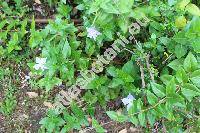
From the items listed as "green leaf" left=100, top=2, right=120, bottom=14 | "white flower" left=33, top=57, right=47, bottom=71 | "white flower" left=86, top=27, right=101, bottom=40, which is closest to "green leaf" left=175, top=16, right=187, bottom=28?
"green leaf" left=100, top=2, right=120, bottom=14

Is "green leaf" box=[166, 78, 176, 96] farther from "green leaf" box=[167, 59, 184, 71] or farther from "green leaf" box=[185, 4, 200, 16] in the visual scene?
"green leaf" box=[185, 4, 200, 16]

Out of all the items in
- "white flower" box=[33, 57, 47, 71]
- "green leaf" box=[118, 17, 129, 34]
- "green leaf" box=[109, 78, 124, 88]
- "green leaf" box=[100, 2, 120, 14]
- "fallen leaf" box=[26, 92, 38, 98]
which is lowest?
"fallen leaf" box=[26, 92, 38, 98]

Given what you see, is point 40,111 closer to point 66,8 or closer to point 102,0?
point 66,8

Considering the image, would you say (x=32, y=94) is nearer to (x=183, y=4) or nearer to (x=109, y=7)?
(x=109, y=7)

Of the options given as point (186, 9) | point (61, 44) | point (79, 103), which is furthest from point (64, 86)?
point (186, 9)

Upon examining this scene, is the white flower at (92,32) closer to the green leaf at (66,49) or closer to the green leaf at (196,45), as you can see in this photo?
the green leaf at (66,49)

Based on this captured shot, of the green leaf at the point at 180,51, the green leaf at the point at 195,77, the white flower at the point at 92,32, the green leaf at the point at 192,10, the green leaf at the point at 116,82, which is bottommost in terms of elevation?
the green leaf at the point at 116,82

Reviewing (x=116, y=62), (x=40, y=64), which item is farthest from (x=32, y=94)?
(x=116, y=62)

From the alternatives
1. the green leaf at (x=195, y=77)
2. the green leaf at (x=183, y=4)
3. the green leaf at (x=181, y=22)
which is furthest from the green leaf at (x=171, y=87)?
the green leaf at (x=183, y=4)
